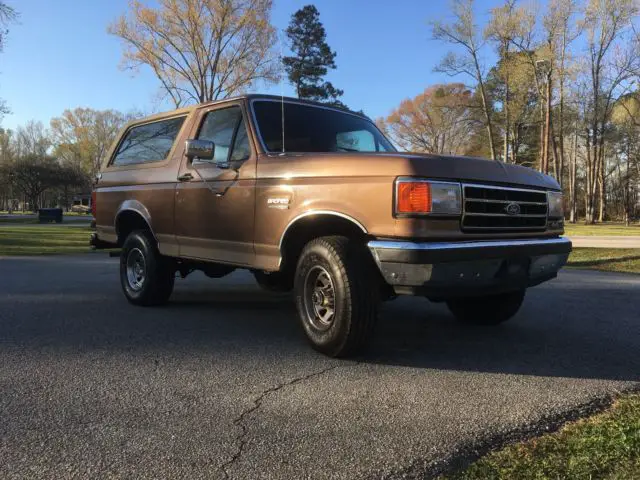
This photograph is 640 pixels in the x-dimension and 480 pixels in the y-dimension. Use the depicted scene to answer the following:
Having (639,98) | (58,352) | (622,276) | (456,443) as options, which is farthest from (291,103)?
(639,98)

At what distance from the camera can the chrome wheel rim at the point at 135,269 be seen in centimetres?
620

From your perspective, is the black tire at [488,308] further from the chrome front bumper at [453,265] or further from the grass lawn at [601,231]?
the grass lawn at [601,231]

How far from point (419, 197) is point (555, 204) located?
1817 millimetres

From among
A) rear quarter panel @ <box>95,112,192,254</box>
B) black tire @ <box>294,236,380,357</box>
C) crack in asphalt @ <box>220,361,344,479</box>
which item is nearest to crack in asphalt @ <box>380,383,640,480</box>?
crack in asphalt @ <box>220,361,344,479</box>

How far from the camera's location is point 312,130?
5227 millimetres

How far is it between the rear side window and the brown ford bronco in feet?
0.09

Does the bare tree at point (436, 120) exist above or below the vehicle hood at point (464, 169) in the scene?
above

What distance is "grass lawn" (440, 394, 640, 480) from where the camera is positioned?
2.32 metres

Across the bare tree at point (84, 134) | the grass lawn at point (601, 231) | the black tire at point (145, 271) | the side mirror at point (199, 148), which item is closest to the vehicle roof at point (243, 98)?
the side mirror at point (199, 148)

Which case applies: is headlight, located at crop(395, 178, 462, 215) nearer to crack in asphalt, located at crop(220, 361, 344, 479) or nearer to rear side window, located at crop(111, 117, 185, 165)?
crack in asphalt, located at crop(220, 361, 344, 479)

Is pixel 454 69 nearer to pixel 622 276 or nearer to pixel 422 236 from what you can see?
pixel 622 276

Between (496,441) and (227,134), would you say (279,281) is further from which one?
(496,441)

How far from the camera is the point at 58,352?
4262 mm

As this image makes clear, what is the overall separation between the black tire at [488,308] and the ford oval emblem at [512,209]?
1189mm
